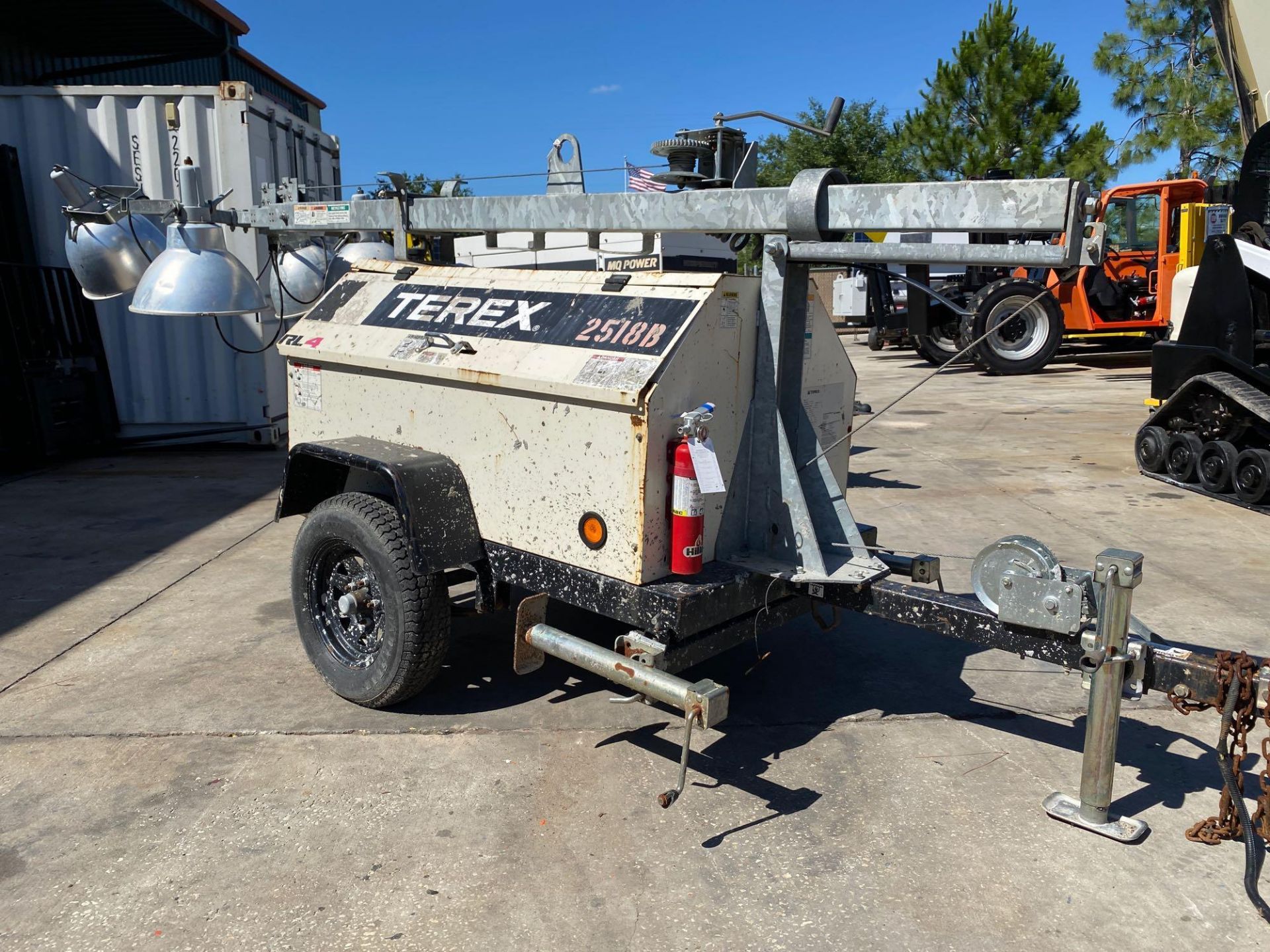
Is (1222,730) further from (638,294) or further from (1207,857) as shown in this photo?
(638,294)

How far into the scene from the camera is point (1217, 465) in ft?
24.5

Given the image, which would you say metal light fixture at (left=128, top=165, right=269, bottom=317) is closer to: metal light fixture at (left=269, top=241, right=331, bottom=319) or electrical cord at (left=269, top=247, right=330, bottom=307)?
electrical cord at (left=269, top=247, right=330, bottom=307)

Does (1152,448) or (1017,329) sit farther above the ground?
(1017,329)

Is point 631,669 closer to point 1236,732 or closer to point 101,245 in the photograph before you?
point 1236,732

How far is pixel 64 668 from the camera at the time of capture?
4.50 meters

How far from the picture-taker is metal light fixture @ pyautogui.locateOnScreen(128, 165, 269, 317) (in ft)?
14.1

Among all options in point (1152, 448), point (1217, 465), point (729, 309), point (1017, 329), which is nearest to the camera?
point (729, 309)

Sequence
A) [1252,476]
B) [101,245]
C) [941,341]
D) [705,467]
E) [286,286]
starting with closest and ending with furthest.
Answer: [705,467], [101,245], [286,286], [1252,476], [941,341]

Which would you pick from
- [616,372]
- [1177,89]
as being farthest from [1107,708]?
[1177,89]

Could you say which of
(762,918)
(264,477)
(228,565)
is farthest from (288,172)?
(762,918)

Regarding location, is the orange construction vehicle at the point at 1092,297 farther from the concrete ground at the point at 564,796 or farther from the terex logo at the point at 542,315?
the terex logo at the point at 542,315

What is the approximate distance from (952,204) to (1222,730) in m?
1.63

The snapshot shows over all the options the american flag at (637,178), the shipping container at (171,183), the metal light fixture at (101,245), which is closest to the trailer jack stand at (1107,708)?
the american flag at (637,178)

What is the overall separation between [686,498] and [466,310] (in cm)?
131
